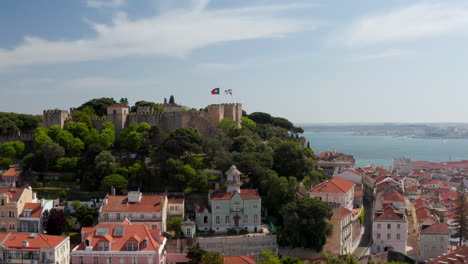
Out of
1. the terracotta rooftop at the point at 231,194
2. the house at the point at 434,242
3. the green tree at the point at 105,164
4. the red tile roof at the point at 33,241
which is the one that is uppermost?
the green tree at the point at 105,164

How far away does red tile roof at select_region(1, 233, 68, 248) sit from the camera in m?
28.0

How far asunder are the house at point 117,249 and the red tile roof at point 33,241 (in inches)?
53.1

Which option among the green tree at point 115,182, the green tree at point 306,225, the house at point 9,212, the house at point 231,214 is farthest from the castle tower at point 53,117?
the green tree at point 306,225

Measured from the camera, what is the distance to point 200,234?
110 feet

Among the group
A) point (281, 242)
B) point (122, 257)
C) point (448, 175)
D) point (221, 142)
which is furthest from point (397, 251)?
point (448, 175)

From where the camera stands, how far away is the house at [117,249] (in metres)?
28.4

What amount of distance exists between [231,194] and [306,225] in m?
6.12

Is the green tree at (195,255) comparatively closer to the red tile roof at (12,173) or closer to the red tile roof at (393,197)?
the red tile roof at (12,173)

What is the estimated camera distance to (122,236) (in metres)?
29.2

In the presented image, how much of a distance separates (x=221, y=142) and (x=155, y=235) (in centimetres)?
1472

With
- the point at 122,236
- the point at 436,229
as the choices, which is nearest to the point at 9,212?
the point at 122,236

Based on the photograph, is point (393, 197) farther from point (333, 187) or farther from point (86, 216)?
point (86, 216)

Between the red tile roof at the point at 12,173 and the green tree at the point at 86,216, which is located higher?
the red tile roof at the point at 12,173

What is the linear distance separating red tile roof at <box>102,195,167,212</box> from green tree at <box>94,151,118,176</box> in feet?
15.5
